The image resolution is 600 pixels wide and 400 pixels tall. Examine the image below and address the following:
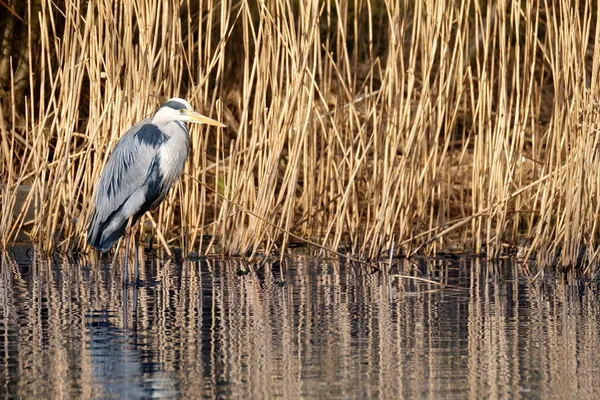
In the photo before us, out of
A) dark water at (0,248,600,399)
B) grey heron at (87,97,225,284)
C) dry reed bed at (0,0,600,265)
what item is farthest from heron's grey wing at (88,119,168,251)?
dry reed bed at (0,0,600,265)

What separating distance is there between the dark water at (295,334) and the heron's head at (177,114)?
34.8 inches

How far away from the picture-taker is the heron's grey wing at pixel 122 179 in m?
6.79

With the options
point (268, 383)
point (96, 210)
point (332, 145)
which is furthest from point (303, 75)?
point (268, 383)

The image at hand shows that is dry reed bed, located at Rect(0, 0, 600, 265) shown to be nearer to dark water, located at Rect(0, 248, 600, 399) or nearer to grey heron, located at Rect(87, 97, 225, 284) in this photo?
grey heron, located at Rect(87, 97, 225, 284)

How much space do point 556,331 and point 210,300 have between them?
1743 mm

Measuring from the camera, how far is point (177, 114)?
6914mm

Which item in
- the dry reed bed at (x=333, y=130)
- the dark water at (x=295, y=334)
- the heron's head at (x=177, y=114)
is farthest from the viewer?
the heron's head at (x=177, y=114)

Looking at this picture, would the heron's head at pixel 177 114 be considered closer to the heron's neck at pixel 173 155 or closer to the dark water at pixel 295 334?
the heron's neck at pixel 173 155

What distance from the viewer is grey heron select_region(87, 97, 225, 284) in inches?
270

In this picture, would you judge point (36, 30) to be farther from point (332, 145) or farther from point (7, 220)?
point (332, 145)

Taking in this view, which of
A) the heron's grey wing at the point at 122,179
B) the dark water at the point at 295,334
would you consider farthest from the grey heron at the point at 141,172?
the dark water at the point at 295,334

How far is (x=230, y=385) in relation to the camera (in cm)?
379

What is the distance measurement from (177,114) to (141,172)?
406mm

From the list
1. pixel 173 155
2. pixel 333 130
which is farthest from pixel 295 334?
pixel 333 130
